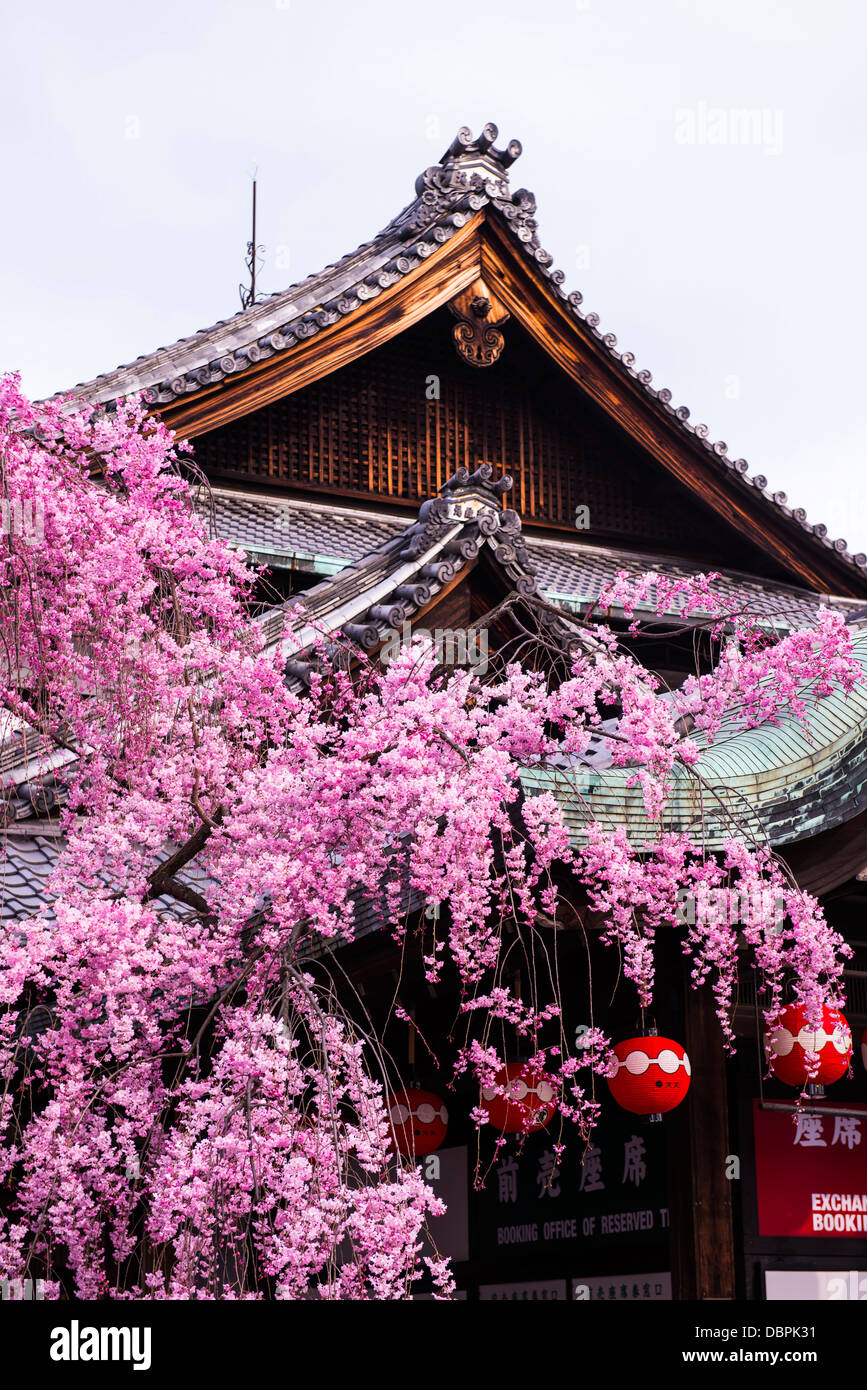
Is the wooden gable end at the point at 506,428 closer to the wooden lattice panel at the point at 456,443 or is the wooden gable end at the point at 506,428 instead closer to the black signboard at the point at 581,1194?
the wooden lattice panel at the point at 456,443

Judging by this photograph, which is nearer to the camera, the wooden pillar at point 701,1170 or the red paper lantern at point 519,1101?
the wooden pillar at point 701,1170

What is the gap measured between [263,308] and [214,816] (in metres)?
7.31

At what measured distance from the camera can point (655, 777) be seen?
6039mm

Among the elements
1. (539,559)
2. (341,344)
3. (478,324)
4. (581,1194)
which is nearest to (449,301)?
(478,324)

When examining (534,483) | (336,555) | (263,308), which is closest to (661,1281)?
(336,555)

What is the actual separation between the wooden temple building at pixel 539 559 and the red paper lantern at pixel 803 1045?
335mm

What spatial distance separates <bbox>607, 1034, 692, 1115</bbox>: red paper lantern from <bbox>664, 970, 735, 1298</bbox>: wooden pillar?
1.49 feet

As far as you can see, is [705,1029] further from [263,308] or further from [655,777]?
[263,308]

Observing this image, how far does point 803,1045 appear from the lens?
277 inches

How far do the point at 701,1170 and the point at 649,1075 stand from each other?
0.79 metres

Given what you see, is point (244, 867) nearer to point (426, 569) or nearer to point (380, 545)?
point (426, 569)

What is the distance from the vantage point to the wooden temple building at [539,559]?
7066mm

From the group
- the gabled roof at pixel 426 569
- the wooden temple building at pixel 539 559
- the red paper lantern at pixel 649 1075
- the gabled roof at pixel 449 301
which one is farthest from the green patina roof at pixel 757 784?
the gabled roof at pixel 449 301

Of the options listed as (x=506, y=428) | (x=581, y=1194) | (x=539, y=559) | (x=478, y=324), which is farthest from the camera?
(x=506, y=428)
